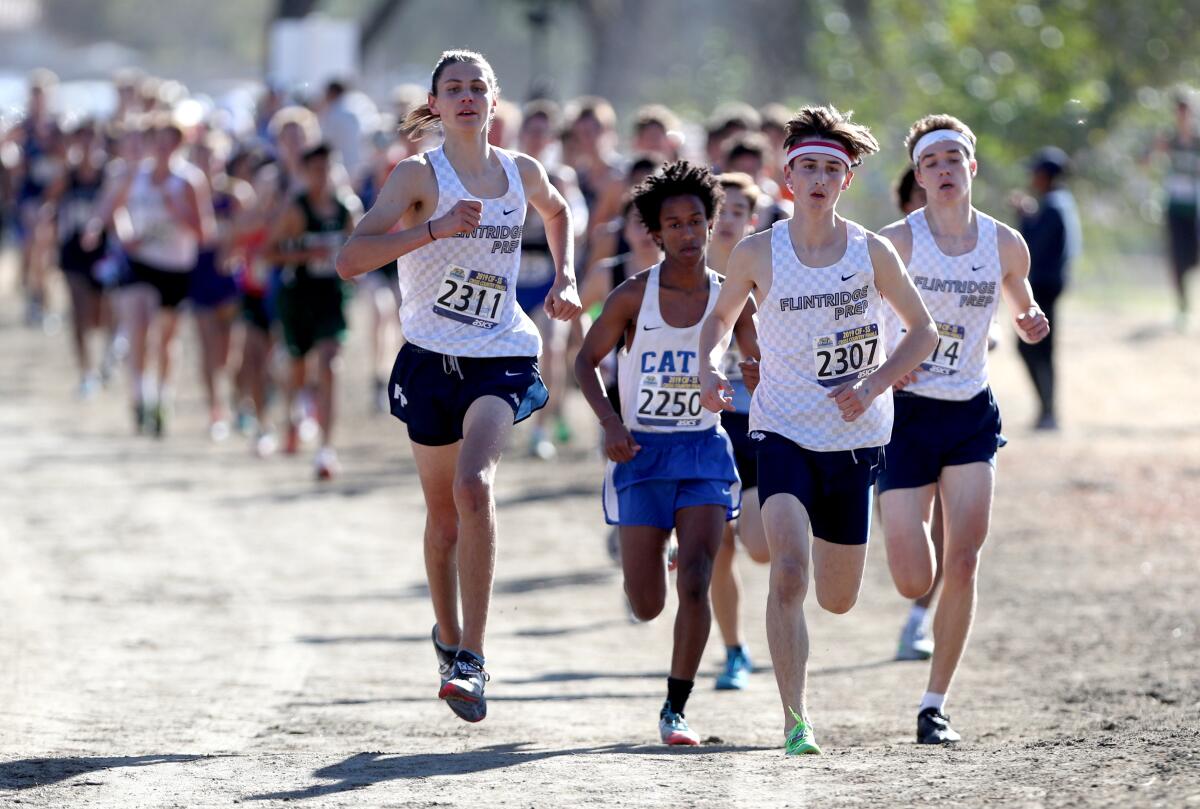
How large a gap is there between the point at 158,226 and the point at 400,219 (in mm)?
9404

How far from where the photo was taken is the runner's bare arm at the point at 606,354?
7637 mm

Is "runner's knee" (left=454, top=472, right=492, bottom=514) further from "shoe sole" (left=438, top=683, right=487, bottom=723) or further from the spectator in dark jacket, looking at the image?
the spectator in dark jacket

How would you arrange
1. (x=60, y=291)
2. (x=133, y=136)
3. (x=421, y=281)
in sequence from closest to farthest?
(x=421, y=281), (x=133, y=136), (x=60, y=291)

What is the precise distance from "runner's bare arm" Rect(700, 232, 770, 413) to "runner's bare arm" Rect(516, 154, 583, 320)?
531mm

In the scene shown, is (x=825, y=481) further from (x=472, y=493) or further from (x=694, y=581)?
(x=472, y=493)

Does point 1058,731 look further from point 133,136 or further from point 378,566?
point 133,136

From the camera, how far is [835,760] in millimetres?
6992

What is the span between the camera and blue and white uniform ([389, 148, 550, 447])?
755 centimetres

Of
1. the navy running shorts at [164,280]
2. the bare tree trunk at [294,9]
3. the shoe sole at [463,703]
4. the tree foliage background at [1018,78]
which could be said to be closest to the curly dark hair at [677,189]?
the shoe sole at [463,703]

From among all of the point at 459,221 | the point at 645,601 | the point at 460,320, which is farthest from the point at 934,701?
the point at 459,221

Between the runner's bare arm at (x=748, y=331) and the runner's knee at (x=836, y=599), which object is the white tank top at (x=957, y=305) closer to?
the runner's bare arm at (x=748, y=331)

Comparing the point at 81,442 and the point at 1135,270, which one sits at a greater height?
the point at 1135,270

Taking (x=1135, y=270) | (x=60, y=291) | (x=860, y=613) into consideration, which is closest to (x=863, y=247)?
(x=860, y=613)

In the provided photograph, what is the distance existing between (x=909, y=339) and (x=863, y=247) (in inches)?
13.9
